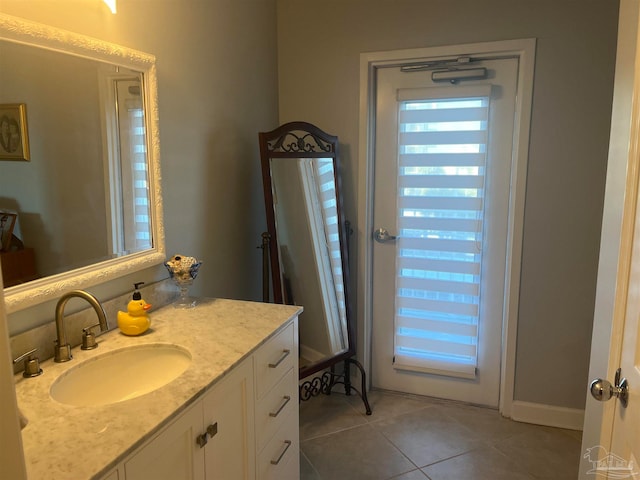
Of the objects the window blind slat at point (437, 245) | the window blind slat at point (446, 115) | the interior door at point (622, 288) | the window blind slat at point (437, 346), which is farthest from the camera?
the window blind slat at point (437, 346)

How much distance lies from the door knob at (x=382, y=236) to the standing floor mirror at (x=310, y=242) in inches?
6.9

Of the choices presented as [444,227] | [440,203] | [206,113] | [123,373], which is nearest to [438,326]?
[444,227]

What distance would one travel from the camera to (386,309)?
291 cm

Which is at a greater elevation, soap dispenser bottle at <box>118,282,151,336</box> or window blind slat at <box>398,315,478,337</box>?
soap dispenser bottle at <box>118,282,151,336</box>

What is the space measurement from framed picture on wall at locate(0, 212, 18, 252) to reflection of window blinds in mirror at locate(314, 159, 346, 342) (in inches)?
61.9

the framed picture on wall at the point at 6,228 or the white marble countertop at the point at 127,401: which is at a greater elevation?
the framed picture on wall at the point at 6,228

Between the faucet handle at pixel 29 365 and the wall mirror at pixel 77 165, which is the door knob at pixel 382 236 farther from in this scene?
the faucet handle at pixel 29 365

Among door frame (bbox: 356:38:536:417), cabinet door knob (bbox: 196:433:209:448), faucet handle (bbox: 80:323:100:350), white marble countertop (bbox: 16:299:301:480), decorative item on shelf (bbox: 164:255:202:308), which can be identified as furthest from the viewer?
door frame (bbox: 356:38:536:417)

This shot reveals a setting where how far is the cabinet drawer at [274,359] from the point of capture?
1.56 m

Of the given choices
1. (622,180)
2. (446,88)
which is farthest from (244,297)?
(622,180)

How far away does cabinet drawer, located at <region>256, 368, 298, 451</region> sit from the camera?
1.58 m

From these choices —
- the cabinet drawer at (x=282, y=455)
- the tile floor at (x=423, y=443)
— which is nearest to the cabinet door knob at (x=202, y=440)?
the cabinet drawer at (x=282, y=455)

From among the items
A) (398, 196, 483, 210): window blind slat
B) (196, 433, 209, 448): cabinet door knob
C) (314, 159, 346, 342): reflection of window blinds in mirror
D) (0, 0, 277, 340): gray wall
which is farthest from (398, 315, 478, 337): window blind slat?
(196, 433, 209, 448): cabinet door knob

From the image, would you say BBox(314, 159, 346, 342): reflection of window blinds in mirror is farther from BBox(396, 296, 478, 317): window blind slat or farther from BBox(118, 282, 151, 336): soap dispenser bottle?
BBox(118, 282, 151, 336): soap dispenser bottle
